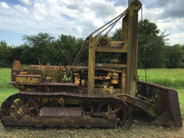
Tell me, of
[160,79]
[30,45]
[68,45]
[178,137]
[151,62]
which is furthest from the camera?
[30,45]

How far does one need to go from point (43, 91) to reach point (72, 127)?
122 cm

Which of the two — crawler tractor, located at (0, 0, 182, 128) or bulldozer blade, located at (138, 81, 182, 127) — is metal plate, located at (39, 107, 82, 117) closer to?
crawler tractor, located at (0, 0, 182, 128)

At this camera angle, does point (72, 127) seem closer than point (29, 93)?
No

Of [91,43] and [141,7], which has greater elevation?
[141,7]

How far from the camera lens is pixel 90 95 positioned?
4.13 m

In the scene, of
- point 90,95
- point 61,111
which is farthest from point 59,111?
point 90,95

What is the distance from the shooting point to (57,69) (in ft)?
15.6

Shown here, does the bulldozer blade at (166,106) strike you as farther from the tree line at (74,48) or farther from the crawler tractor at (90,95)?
the tree line at (74,48)

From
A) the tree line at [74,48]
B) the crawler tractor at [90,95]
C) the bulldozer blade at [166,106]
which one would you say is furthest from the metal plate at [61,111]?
the tree line at [74,48]

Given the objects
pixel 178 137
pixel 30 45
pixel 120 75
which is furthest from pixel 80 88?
pixel 30 45

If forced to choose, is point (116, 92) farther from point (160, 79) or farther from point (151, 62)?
point (151, 62)

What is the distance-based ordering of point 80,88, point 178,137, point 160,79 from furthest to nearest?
point 160,79, point 80,88, point 178,137

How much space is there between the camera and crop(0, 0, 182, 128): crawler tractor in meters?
4.12

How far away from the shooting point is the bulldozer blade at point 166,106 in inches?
167
